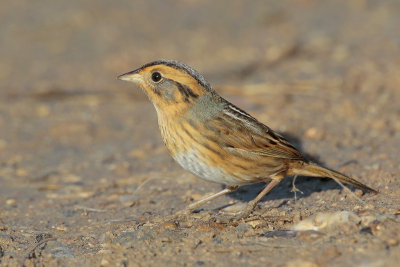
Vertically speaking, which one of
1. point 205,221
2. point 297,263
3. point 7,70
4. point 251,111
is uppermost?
point 7,70

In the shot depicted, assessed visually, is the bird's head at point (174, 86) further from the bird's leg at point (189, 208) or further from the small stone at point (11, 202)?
the small stone at point (11, 202)

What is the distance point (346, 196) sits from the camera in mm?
5930

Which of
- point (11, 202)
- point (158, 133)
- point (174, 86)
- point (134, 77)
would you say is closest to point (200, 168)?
point (174, 86)

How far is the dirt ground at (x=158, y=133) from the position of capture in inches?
193

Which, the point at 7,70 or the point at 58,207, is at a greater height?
the point at 7,70

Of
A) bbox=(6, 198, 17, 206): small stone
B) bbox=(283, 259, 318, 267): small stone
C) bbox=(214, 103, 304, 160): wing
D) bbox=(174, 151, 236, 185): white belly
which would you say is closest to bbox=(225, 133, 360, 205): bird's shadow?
bbox=(214, 103, 304, 160): wing

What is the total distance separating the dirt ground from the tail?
16 centimetres

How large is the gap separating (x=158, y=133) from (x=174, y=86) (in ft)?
10.4

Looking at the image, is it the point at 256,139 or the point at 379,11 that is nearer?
the point at 256,139

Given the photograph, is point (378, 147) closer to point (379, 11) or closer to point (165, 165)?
point (165, 165)

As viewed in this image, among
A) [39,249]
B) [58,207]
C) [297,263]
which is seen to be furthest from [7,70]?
[297,263]

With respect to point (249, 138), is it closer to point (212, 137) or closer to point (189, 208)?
point (212, 137)

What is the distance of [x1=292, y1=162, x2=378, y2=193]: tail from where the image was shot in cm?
581

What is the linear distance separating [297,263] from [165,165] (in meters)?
3.70
